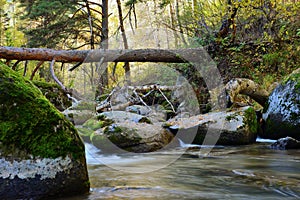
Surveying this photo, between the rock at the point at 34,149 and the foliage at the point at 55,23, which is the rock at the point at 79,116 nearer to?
the rock at the point at 34,149

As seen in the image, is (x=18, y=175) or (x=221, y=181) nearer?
(x=18, y=175)

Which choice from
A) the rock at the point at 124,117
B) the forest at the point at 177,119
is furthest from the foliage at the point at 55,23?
the rock at the point at 124,117

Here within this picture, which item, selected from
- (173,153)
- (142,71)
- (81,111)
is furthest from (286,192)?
(142,71)

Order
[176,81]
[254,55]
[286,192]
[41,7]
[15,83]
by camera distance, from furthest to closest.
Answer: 1. [41,7]
2. [176,81]
3. [254,55]
4. [286,192]
5. [15,83]

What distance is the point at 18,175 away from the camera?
89.4 inches

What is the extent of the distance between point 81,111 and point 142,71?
16.4 ft

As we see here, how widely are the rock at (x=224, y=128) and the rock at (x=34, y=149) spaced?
A: 413 cm

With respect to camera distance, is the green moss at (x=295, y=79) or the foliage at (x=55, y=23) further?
the foliage at (x=55, y=23)

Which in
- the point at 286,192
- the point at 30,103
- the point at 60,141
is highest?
the point at 30,103

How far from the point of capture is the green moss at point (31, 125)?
2.35m

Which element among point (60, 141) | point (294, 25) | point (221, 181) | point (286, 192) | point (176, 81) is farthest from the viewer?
point (176, 81)

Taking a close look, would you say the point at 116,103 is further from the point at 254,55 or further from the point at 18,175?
the point at 18,175

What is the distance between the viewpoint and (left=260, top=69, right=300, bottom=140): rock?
6203 millimetres

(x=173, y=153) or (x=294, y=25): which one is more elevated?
(x=294, y=25)
